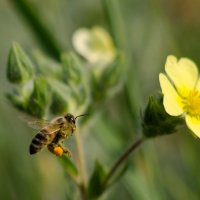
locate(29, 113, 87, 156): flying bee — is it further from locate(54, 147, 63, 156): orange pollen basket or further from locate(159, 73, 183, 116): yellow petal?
→ locate(159, 73, 183, 116): yellow petal

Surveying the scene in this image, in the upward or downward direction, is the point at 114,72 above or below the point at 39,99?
below

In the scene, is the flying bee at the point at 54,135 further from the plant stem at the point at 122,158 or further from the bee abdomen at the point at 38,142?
the plant stem at the point at 122,158

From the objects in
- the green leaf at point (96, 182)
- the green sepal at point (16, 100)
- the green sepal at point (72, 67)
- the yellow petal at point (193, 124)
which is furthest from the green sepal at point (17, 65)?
the yellow petal at point (193, 124)

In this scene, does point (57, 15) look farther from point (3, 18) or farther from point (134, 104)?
point (134, 104)

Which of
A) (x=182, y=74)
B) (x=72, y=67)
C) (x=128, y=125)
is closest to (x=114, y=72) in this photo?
(x=72, y=67)

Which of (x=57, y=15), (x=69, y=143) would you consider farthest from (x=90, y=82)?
→ (x=57, y=15)

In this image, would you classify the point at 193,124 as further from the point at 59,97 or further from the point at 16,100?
the point at 16,100
